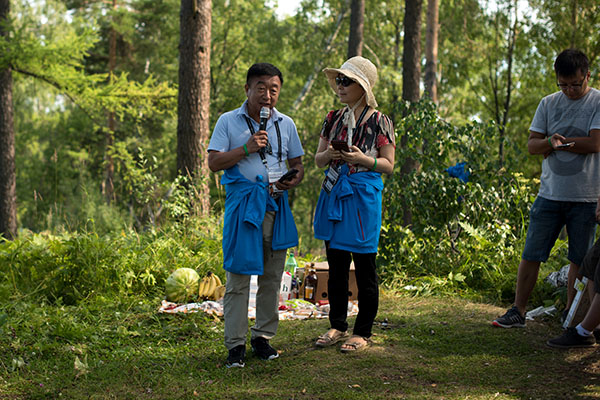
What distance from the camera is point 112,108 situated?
14680mm

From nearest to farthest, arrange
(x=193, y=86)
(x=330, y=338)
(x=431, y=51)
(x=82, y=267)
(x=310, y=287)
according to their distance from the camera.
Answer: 1. (x=330, y=338)
2. (x=82, y=267)
3. (x=310, y=287)
4. (x=193, y=86)
5. (x=431, y=51)

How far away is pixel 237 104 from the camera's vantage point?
79.8ft

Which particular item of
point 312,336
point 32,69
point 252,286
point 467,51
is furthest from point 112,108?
point 467,51

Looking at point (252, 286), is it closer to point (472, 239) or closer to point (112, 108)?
point (472, 239)

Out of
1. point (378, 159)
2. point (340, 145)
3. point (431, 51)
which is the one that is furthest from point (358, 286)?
point (431, 51)

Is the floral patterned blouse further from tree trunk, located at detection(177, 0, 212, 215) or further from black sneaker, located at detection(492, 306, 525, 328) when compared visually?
tree trunk, located at detection(177, 0, 212, 215)

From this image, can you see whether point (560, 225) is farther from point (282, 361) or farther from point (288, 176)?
point (282, 361)

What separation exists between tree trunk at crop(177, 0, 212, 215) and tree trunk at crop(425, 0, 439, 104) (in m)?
7.73

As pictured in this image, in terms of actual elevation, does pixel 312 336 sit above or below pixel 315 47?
below

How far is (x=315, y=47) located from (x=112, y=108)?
11925 mm

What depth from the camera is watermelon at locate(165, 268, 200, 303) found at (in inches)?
217

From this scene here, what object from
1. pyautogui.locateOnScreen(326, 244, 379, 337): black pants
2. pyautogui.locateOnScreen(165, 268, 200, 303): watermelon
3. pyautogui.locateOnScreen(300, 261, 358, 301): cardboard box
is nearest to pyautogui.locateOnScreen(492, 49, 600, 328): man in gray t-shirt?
pyautogui.locateOnScreen(326, 244, 379, 337): black pants

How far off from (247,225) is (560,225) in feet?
7.84

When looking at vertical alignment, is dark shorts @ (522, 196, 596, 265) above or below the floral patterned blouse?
below
